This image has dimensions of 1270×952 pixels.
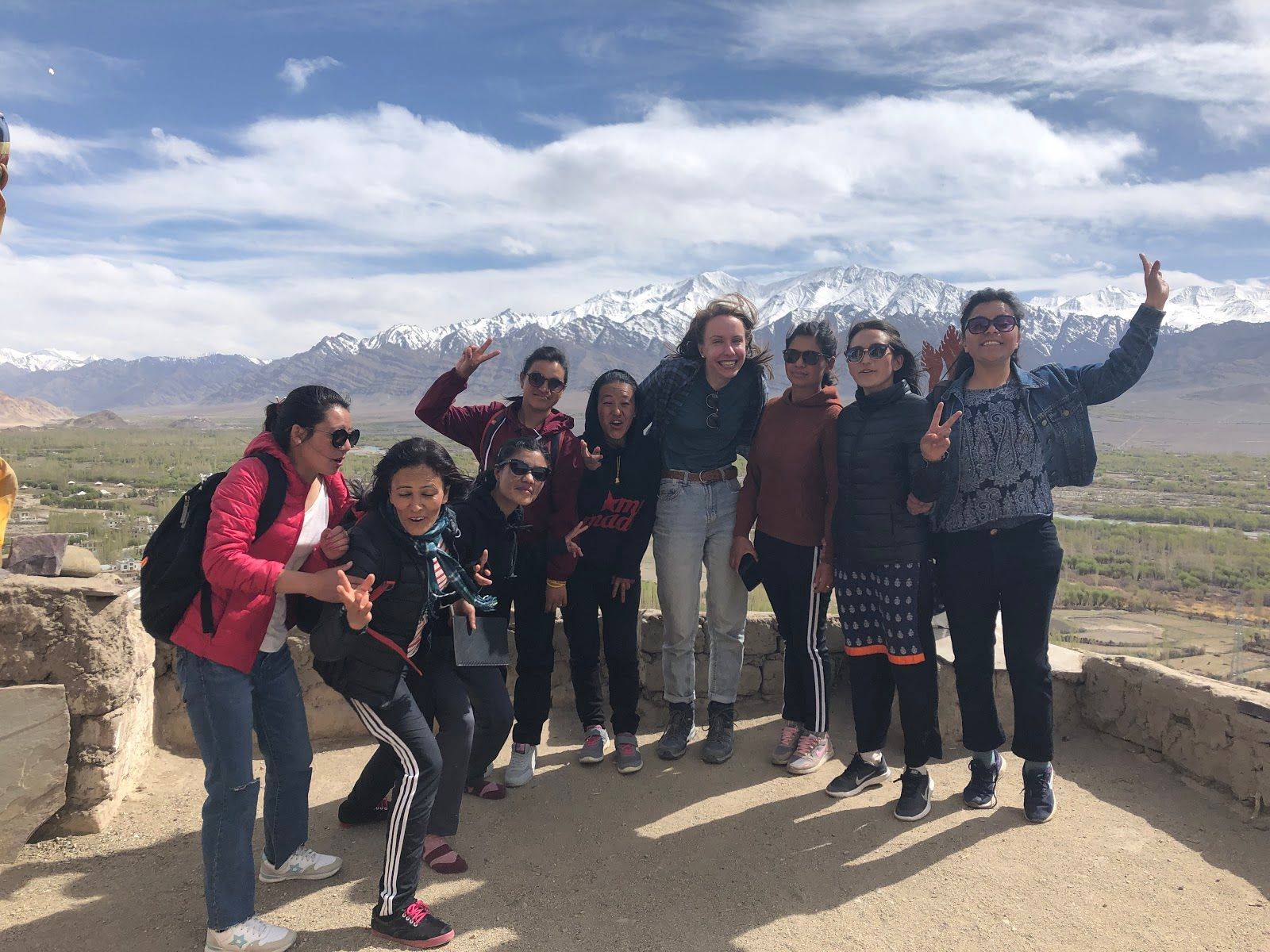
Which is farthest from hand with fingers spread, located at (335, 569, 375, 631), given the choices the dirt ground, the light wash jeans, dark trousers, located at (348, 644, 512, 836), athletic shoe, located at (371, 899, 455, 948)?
the light wash jeans

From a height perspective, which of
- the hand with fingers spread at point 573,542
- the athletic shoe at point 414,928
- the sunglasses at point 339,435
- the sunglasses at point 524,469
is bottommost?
the athletic shoe at point 414,928

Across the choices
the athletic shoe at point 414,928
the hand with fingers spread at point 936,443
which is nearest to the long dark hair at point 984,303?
the hand with fingers spread at point 936,443

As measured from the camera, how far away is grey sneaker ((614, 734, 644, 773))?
4.23 meters

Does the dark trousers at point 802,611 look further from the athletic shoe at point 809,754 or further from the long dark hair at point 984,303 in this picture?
the long dark hair at point 984,303

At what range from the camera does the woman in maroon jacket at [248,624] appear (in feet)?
8.83

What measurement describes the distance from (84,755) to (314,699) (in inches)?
47.3

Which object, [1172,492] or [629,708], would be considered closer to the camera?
[629,708]

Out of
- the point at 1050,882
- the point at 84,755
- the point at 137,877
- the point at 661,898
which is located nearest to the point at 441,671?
the point at 661,898

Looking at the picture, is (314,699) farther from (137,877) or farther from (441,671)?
(441,671)

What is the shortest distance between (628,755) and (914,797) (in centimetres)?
139

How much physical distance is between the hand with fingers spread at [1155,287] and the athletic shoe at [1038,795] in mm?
2106

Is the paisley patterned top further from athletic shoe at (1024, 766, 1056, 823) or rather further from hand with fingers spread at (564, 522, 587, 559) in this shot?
hand with fingers spread at (564, 522, 587, 559)

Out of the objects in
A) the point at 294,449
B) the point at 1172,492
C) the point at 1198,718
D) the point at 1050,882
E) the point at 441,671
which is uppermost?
the point at 294,449

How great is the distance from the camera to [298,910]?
3082mm
